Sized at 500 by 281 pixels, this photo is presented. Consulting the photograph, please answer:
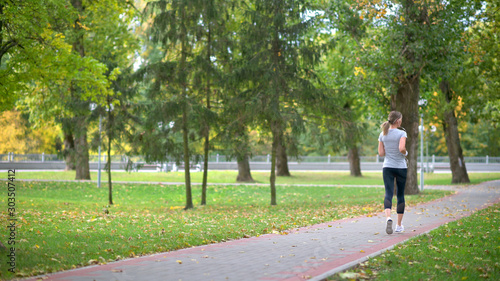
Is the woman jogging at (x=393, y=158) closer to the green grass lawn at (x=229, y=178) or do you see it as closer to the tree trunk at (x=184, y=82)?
the tree trunk at (x=184, y=82)

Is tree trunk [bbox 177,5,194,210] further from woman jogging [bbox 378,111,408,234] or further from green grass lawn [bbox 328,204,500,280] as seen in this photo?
green grass lawn [bbox 328,204,500,280]

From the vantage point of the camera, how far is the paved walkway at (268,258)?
19.2ft

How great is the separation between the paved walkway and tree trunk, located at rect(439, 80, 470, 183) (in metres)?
22.6

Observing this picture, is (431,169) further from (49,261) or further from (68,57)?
(49,261)

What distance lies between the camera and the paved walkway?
587 cm

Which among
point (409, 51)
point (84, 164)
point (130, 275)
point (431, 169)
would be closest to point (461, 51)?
point (409, 51)

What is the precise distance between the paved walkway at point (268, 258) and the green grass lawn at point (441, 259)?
0.80ft

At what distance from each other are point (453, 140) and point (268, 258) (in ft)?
90.4

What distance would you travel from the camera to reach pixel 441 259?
682 centimetres

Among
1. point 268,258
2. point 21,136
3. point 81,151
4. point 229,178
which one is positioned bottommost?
point 229,178

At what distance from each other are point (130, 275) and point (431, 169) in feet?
150

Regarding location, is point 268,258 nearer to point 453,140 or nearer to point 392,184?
point 392,184

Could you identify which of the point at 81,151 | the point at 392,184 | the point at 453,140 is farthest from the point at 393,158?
the point at 453,140

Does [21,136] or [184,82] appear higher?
[184,82]
